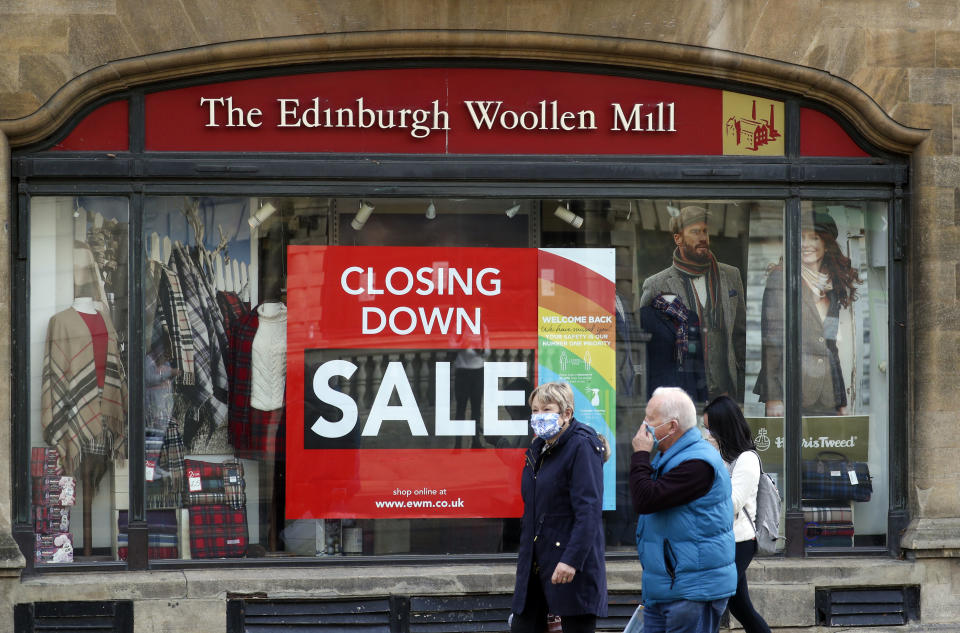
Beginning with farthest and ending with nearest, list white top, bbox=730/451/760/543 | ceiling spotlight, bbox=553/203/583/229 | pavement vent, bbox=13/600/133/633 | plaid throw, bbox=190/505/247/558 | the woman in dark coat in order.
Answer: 1. ceiling spotlight, bbox=553/203/583/229
2. plaid throw, bbox=190/505/247/558
3. pavement vent, bbox=13/600/133/633
4. white top, bbox=730/451/760/543
5. the woman in dark coat

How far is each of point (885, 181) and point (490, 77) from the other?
2776mm

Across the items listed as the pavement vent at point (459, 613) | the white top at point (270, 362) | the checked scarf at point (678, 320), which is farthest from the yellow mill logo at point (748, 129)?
the pavement vent at point (459, 613)

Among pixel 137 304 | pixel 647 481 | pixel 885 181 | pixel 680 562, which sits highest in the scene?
pixel 885 181

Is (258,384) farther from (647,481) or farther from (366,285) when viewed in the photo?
(647,481)

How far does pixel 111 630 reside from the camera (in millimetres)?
7934

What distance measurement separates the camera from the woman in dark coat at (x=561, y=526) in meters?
6.13

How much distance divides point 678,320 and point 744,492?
2.32 metres

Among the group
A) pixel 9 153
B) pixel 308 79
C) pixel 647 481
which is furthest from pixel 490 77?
pixel 647 481

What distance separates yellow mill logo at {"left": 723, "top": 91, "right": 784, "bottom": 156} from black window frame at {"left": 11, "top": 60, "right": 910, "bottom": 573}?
0.06 m

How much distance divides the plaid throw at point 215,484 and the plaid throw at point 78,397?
0.48 meters

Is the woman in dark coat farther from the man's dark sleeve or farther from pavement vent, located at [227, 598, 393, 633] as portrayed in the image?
pavement vent, located at [227, 598, 393, 633]

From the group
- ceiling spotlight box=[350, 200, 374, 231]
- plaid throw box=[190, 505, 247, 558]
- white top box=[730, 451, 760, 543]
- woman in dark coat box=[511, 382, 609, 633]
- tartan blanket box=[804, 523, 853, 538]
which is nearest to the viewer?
woman in dark coat box=[511, 382, 609, 633]

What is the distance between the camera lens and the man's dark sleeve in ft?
17.7

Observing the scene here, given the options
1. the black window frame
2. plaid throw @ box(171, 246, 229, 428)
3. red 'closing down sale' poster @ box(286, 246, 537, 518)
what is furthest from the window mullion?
plaid throw @ box(171, 246, 229, 428)
